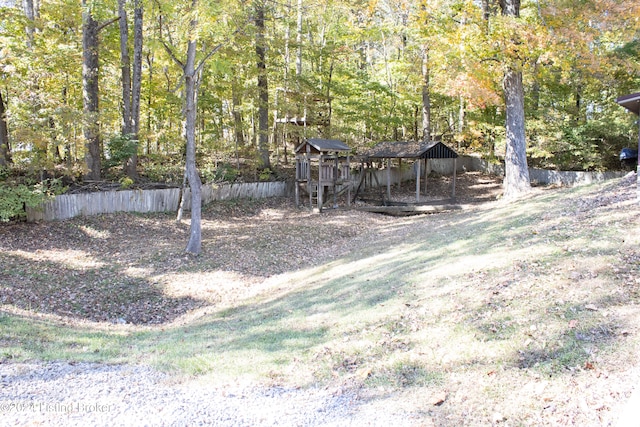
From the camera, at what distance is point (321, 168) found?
20.4 m

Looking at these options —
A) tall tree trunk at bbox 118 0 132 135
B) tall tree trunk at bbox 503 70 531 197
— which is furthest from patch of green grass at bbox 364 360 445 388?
tall tree trunk at bbox 118 0 132 135

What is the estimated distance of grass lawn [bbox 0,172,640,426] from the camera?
4496mm

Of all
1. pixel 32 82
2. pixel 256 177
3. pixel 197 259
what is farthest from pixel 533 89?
pixel 32 82

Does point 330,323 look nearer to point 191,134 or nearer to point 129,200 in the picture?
point 191,134

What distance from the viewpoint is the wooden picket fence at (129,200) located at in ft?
47.7

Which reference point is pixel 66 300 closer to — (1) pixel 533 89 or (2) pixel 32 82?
(2) pixel 32 82

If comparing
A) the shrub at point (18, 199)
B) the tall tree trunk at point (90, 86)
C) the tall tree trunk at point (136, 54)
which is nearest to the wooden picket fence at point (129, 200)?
the shrub at point (18, 199)

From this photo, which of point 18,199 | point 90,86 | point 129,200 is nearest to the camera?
point 18,199

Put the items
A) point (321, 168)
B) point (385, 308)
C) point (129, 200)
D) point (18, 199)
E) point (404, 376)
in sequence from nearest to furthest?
point (404, 376)
point (385, 308)
point (18, 199)
point (129, 200)
point (321, 168)

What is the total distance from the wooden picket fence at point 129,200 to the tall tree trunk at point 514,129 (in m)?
10.8

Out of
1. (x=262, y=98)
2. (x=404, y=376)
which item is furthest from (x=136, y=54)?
(x=404, y=376)

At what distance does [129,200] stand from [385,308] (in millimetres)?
12463

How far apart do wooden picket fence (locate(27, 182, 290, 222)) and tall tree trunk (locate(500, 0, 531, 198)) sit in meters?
10.8

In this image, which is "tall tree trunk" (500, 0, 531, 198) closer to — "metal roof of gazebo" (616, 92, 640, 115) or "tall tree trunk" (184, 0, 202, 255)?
"metal roof of gazebo" (616, 92, 640, 115)
